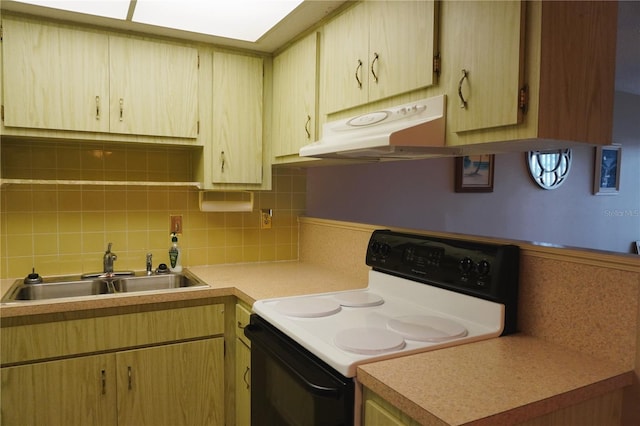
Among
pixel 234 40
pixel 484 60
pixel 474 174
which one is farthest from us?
pixel 474 174

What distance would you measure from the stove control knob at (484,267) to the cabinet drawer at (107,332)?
48.6 inches

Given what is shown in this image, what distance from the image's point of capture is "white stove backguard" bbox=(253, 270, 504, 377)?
4.22 feet

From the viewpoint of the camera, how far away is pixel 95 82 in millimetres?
2125

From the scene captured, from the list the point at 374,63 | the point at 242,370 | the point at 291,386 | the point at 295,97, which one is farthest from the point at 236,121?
the point at 291,386

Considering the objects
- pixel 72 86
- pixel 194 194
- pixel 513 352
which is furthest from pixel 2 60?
pixel 513 352

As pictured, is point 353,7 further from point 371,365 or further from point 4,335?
point 4,335

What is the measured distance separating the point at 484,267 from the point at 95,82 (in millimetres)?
1890

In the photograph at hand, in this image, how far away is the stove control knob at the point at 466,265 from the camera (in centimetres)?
153

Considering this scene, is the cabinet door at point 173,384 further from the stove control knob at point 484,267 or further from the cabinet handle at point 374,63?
the cabinet handle at point 374,63

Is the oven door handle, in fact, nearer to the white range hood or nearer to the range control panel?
the range control panel

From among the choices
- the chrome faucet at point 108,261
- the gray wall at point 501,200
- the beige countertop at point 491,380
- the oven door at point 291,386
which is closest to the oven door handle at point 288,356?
the oven door at point 291,386

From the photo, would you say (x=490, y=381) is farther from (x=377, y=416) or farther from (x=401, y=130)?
(x=401, y=130)

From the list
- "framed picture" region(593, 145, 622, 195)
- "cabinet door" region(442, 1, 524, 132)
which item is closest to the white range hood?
"cabinet door" region(442, 1, 524, 132)

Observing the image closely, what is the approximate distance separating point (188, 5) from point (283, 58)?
65 cm
